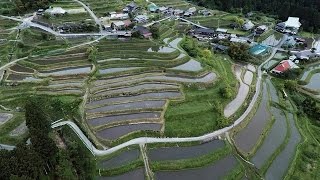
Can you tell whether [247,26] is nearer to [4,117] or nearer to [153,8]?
[153,8]

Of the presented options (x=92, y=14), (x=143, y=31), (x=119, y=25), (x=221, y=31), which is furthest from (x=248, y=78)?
(x=92, y=14)

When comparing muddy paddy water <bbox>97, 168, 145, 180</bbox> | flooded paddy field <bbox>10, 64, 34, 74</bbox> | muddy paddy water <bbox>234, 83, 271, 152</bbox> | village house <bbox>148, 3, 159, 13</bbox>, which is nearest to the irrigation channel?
muddy paddy water <bbox>234, 83, 271, 152</bbox>

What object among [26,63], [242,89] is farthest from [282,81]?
[26,63]

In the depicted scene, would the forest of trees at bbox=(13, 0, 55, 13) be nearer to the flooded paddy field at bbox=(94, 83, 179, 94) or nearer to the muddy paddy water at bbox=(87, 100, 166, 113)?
the flooded paddy field at bbox=(94, 83, 179, 94)

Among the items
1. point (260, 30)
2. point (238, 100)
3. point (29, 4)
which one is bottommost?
point (260, 30)

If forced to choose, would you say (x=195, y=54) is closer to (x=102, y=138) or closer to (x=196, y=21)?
(x=196, y=21)

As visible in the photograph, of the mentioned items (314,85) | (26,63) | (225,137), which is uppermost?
(26,63)

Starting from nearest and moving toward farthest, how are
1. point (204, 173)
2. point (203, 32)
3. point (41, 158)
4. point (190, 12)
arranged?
point (41, 158) → point (204, 173) → point (203, 32) → point (190, 12)
